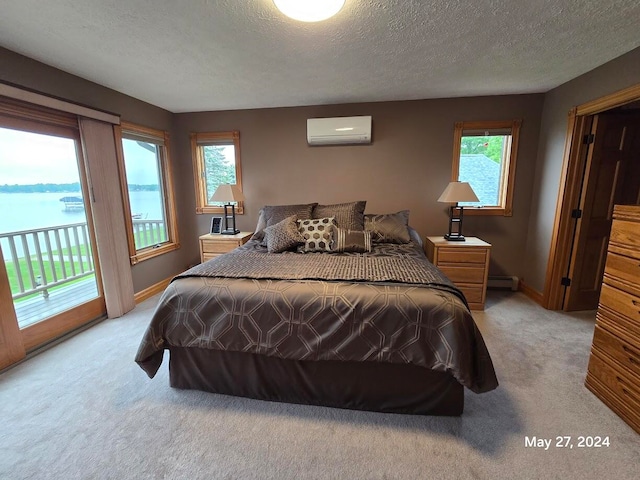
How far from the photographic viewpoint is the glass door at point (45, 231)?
7.75 feet

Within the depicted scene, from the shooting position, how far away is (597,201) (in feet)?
8.87

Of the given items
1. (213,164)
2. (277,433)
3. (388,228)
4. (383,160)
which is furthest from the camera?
(213,164)

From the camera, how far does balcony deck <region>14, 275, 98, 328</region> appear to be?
277 centimetres

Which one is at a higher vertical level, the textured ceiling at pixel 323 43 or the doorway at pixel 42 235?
the textured ceiling at pixel 323 43

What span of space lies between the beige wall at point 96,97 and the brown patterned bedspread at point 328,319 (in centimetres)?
190

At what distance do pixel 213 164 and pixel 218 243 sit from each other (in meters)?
1.21

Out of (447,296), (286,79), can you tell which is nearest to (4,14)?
(286,79)

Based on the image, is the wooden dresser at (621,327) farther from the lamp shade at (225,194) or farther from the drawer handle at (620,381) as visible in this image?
the lamp shade at (225,194)

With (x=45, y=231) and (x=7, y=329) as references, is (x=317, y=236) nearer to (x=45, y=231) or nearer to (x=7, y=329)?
(x=7, y=329)

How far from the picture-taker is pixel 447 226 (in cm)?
348

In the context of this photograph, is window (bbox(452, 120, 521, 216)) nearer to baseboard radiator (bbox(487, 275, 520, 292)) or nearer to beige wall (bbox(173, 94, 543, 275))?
beige wall (bbox(173, 94, 543, 275))

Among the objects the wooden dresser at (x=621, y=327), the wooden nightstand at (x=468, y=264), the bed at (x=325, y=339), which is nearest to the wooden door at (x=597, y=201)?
the wooden nightstand at (x=468, y=264)

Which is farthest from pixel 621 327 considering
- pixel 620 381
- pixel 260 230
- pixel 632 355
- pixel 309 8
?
pixel 260 230

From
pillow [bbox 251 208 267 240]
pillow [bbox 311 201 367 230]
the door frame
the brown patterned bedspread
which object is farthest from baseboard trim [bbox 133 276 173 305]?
the door frame
